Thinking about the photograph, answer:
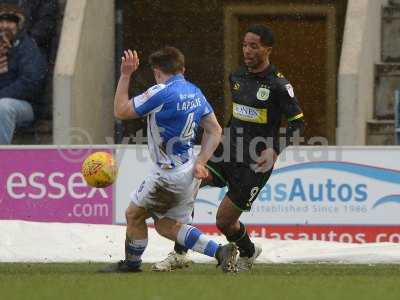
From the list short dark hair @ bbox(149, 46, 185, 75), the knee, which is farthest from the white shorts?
the knee

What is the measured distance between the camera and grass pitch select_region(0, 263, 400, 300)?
28.1 ft

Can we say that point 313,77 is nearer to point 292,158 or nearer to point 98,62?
point 98,62

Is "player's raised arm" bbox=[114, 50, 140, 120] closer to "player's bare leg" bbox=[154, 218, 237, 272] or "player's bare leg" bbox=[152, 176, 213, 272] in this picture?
"player's bare leg" bbox=[154, 218, 237, 272]

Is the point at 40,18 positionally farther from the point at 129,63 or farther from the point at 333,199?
the point at 129,63

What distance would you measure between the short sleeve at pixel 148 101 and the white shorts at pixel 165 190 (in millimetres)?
521

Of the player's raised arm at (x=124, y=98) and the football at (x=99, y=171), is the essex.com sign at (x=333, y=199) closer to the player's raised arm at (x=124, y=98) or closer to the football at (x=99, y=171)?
the football at (x=99, y=171)

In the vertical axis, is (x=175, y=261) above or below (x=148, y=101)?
below

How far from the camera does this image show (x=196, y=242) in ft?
34.9

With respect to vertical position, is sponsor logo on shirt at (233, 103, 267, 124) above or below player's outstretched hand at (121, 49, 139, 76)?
below

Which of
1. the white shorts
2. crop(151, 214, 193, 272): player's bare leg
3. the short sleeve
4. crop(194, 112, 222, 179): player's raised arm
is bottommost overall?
crop(151, 214, 193, 272): player's bare leg

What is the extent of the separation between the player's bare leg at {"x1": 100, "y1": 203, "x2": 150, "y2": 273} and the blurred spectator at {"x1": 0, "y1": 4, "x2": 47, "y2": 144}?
622 cm

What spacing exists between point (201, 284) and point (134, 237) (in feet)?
4.58

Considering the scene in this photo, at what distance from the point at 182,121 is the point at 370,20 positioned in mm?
6542

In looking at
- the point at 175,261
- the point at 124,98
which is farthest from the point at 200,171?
the point at 175,261
